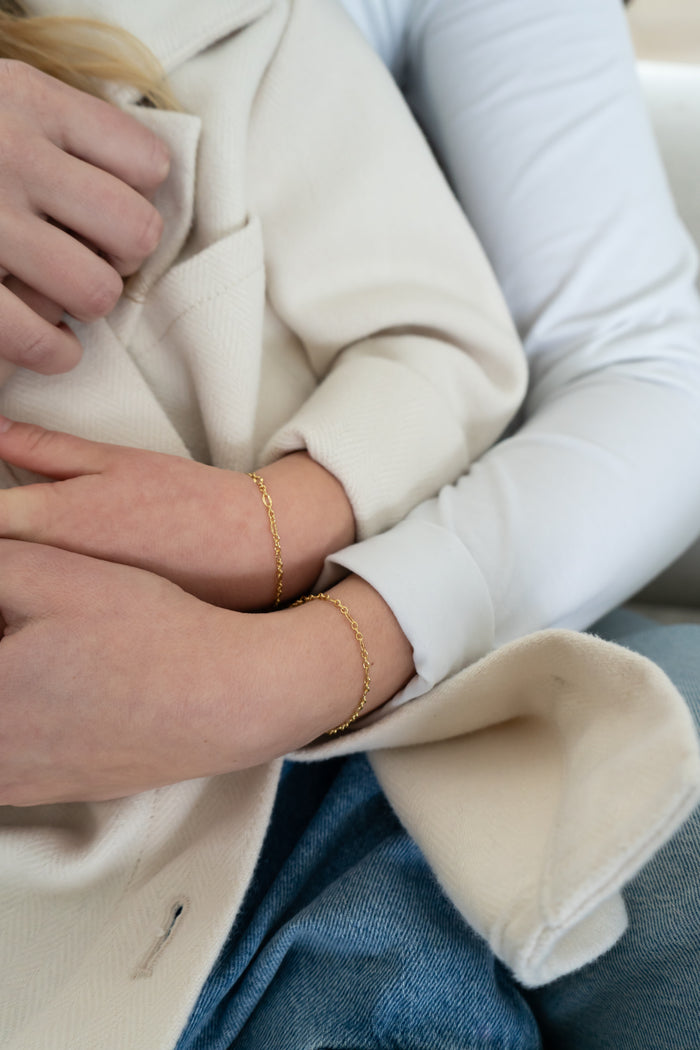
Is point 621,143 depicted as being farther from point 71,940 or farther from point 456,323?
point 71,940

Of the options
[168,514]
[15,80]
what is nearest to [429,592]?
[168,514]

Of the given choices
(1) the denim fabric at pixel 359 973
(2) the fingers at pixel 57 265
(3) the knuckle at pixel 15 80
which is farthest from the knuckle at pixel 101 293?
(1) the denim fabric at pixel 359 973

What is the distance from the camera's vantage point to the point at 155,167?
46 cm

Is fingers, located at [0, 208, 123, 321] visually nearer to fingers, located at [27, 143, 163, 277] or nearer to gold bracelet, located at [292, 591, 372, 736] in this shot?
fingers, located at [27, 143, 163, 277]

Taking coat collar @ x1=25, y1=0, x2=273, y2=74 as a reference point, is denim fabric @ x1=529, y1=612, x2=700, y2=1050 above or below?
below

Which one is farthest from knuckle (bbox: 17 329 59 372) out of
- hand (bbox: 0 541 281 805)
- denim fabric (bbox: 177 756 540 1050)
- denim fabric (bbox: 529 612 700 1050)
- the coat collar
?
denim fabric (bbox: 529 612 700 1050)

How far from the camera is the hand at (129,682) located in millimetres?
365

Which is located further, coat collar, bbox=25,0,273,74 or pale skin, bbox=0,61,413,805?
coat collar, bbox=25,0,273,74

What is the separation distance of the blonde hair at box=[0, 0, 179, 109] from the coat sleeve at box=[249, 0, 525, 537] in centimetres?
8

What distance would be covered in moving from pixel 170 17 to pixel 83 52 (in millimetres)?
64

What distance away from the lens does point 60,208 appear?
1.40 ft

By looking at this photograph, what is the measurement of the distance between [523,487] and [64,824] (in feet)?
1.22

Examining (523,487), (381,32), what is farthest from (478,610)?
(381,32)

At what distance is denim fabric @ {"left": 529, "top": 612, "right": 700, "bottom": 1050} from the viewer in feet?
1.32
